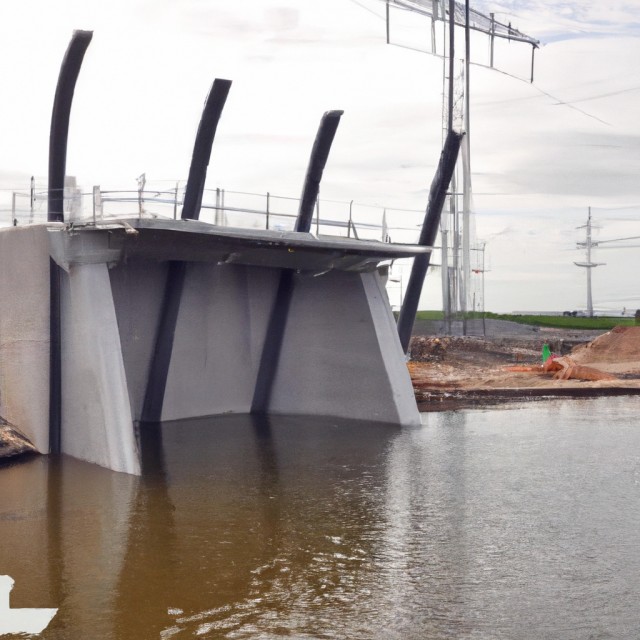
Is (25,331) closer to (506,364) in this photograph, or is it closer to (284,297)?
(284,297)

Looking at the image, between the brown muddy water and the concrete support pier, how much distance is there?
1339 millimetres

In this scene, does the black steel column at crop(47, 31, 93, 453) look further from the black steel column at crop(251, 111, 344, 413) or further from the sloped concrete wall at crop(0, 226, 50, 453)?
the black steel column at crop(251, 111, 344, 413)

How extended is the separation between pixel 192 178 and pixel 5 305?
4431 millimetres

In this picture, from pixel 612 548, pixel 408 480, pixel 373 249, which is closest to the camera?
pixel 612 548

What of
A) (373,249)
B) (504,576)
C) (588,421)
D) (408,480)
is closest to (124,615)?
(504,576)

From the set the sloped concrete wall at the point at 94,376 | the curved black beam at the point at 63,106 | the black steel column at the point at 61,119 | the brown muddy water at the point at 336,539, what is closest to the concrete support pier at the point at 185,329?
the sloped concrete wall at the point at 94,376

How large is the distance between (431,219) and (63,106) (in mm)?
9478

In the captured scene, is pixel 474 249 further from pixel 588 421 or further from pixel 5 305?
pixel 5 305

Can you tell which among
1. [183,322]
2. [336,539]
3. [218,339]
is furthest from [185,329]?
[336,539]

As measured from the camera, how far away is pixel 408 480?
1435cm

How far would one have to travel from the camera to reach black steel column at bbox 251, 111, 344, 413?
69.9 ft

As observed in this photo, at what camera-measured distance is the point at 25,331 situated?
54.6 ft

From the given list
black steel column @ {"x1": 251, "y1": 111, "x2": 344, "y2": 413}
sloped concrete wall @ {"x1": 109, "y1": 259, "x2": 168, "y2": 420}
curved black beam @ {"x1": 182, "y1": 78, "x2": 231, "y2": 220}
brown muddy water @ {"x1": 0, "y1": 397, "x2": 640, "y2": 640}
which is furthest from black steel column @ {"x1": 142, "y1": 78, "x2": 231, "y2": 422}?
black steel column @ {"x1": 251, "y1": 111, "x2": 344, "y2": 413}

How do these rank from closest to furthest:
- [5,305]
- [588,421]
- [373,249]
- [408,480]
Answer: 1. [408,480]
2. [5,305]
3. [373,249]
4. [588,421]
